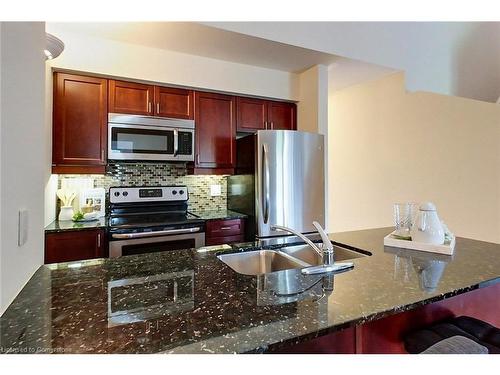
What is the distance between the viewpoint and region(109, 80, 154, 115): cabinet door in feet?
8.34

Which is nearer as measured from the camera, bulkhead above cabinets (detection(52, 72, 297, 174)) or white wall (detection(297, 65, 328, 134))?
bulkhead above cabinets (detection(52, 72, 297, 174))

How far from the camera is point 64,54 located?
232cm

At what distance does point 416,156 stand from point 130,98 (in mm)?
2991

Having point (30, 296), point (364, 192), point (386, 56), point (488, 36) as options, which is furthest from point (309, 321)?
point (488, 36)

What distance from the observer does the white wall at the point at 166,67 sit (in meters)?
2.35

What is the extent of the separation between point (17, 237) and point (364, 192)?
3.63 metres

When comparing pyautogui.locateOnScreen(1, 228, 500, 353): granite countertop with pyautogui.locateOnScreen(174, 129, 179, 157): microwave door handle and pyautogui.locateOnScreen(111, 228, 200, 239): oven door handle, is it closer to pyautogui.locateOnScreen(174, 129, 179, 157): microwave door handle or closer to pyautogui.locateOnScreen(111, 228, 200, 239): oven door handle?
pyautogui.locateOnScreen(111, 228, 200, 239): oven door handle

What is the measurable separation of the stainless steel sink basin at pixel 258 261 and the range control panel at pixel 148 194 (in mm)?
1606

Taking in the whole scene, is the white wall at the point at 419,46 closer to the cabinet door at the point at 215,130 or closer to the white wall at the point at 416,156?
the white wall at the point at 416,156

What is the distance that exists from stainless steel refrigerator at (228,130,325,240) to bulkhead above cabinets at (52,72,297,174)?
0.96 feet

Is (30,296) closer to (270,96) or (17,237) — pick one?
(17,237)

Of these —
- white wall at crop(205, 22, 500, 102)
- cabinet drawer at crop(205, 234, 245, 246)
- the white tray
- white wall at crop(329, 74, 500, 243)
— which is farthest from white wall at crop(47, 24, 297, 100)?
the white tray

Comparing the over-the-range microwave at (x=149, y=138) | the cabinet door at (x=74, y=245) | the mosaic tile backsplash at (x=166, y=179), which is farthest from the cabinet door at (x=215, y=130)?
the cabinet door at (x=74, y=245)

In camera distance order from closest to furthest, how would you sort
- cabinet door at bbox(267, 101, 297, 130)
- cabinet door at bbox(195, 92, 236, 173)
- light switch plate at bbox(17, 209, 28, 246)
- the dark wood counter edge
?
the dark wood counter edge → light switch plate at bbox(17, 209, 28, 246) → cabinet door at bbox(195, 92, 236, 173) → cabinet door at bbox(267, 101, 297, 130)
